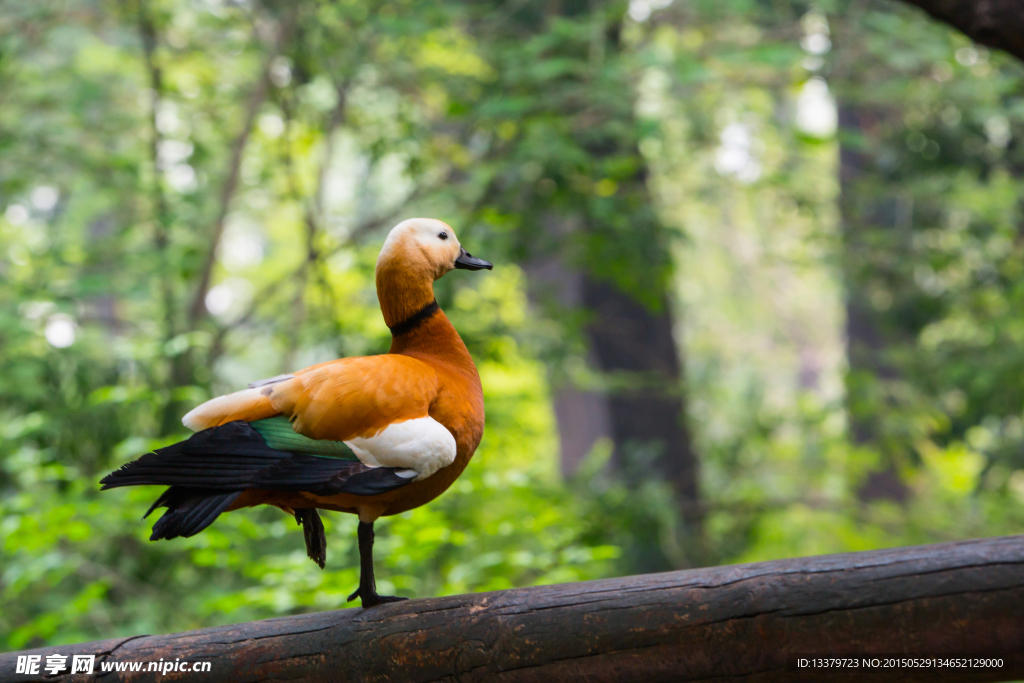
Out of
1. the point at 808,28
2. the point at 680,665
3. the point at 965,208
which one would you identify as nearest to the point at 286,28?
the point at 808,28

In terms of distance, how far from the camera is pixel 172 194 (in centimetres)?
462

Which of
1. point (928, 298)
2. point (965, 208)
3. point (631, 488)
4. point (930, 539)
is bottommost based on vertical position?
point (930, 539)

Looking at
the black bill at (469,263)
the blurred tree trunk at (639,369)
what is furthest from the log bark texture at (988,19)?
the blurred tree trunk at (639,369)

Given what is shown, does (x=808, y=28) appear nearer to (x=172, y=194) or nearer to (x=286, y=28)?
(x=286, y=28)

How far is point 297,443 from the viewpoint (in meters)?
1.53

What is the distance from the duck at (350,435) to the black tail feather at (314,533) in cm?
7

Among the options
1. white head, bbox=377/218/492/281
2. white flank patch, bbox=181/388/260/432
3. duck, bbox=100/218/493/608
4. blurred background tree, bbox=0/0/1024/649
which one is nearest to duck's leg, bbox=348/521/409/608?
duck, bbox=100/218/493/608

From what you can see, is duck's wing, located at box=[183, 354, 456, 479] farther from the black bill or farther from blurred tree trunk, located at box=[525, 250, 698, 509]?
blurred tree trunk, located at box=[525, 250, 698, 509]

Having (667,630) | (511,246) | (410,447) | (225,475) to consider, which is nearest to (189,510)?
(225,475)

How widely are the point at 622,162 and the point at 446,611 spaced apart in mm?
2785

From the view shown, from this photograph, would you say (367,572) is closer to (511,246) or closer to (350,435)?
(350,435)

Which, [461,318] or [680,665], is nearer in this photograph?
[680,665]

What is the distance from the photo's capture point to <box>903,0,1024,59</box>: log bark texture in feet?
7.60

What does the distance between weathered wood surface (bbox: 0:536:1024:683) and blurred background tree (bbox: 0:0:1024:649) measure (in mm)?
1158
